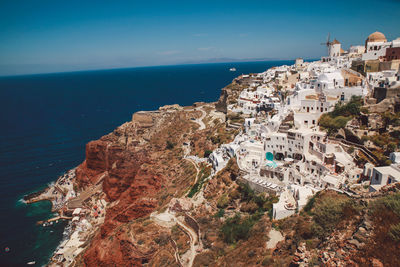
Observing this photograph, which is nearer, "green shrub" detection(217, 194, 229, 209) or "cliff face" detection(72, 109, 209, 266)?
"green shrub" detection(217, 194, 229, 209)

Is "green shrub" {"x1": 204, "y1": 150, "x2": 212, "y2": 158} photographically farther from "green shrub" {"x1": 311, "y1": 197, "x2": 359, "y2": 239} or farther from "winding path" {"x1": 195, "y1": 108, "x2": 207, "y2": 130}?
"green shrub" {"x1": 311, "y1": 197, "x2": 359, "y2": 239}

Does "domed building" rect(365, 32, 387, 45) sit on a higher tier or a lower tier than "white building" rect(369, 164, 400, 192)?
higher

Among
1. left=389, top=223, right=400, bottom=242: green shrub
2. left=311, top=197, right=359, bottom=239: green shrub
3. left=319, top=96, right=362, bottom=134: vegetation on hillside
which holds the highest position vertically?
left=319, top=96, right=362, bottom=134: vegetation on hillside

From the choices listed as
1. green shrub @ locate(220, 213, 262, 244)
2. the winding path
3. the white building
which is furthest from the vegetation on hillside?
the winding path

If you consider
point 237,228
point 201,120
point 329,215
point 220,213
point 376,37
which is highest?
point 376,37

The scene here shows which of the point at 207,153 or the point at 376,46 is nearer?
the point at 376,46

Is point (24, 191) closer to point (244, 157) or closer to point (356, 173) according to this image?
point (244, 157)

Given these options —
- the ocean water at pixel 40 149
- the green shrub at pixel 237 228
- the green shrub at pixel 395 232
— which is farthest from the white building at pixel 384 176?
the ocean water at pixel 40 149

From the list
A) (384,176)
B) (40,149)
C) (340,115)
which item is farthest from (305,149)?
(40,149)

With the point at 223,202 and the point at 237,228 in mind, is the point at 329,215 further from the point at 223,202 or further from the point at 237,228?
the point at 223,202
